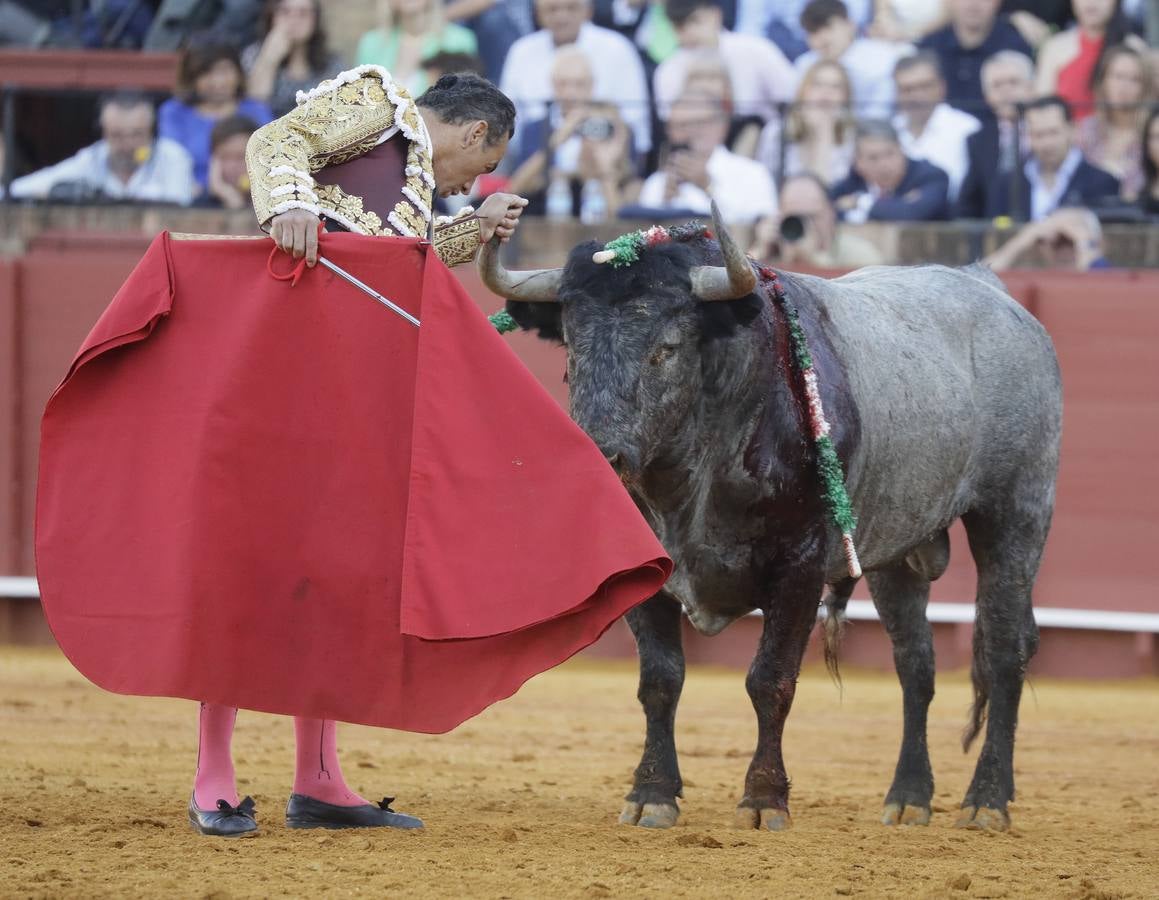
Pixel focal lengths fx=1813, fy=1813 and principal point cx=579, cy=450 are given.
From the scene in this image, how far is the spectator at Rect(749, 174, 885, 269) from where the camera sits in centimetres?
798

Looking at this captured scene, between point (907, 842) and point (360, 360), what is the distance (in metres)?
1.59

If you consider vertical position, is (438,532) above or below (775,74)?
below

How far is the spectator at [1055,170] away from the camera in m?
7.91

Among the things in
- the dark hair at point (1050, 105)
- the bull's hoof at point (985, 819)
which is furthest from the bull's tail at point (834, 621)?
the dark hair at point (1050, 105)

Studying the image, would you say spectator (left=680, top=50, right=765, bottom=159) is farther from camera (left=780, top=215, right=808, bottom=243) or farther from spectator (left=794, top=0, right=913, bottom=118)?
camera (left=780, top=215, right=808, bottom=243)

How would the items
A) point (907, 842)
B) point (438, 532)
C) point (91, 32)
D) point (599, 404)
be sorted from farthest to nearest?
point (91, 32) → point (907, 842) → point (599, 404) → point (438, 532)

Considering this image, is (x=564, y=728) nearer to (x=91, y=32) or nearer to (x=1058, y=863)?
(x=1058, y=863)

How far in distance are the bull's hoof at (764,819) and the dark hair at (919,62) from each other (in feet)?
17.0

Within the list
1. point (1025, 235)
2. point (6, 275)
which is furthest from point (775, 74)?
point (6, 275)

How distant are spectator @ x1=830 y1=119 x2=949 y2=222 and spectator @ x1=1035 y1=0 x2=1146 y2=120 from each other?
2.54ft

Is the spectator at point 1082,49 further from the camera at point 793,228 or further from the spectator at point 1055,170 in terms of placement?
the camera at point 793,228

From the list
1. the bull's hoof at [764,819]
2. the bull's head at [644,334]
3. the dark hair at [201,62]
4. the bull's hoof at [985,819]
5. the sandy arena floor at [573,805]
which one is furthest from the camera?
the dark hair at [201,62]

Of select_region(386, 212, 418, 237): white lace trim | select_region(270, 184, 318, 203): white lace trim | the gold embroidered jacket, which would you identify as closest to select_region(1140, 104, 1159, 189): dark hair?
the gold embroidered jacket

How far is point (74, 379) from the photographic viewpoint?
11.9 feet
